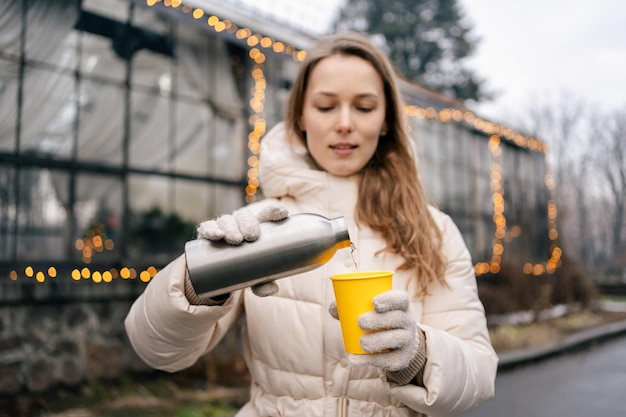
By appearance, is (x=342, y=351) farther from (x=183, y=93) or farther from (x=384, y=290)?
(x=183, y=93)

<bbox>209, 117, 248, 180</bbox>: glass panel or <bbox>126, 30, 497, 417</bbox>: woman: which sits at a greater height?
<bbox>209, 117, 248, 180</bbox>: glass panel

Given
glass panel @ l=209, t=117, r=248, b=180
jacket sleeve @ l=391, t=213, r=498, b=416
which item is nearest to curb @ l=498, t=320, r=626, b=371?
glass panel @ l=209, t=117, r=248, b=180

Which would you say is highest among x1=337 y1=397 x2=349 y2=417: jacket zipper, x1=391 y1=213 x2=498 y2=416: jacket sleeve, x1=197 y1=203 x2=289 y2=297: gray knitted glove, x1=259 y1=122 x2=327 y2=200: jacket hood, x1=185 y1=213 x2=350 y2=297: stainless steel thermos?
x1=259 y1=122 x2=327 y2=200: jacket hood

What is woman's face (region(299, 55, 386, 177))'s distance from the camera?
5.70 ft

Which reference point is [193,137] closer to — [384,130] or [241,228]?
[384,130]

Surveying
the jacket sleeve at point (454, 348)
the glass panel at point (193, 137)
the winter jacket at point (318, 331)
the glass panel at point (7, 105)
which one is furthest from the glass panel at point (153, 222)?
the jacket sleeve at point (454, 348)

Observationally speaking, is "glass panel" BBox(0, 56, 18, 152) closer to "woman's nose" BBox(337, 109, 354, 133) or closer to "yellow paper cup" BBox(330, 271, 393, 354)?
"woman's nose" BBox(337, 109, 354, 133)

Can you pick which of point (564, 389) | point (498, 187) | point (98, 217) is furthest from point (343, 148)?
point (498, 187)

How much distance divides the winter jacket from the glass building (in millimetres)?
4895

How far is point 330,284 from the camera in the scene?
1.65 m

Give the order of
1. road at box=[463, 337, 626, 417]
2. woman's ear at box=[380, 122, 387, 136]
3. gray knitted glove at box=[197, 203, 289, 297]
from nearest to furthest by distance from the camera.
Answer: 1. gray knitted glove at box=[197, 203, 289, 297]
2. woman's ear at box=[380, 122, 387, 136]
3. road at box=[463, 337, 626, 417]

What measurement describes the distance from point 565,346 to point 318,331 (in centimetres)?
1049

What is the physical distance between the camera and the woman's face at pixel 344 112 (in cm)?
174

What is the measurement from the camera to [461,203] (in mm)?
14398
